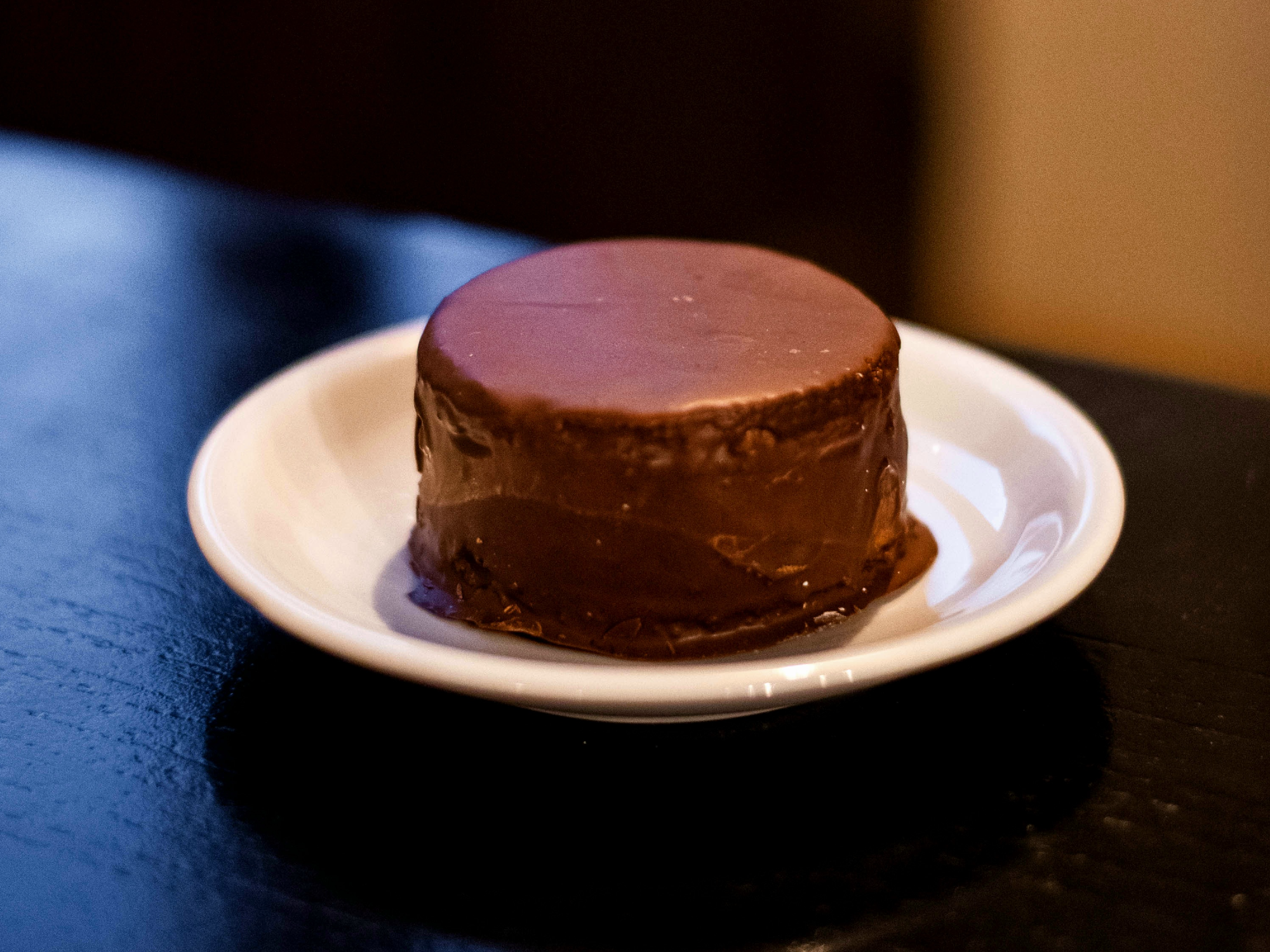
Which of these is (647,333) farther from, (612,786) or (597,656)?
(612,786)

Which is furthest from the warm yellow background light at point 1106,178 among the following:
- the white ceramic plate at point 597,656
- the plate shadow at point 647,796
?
the plate shadow at point 647,796

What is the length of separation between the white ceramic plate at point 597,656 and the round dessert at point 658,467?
34 millimetres

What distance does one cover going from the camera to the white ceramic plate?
803 millimetres

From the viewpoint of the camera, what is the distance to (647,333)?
3.48ft

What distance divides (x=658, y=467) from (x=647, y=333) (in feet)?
0.54

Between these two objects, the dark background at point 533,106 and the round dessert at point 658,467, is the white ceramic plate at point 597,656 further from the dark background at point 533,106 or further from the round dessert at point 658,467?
the dark background at point 533,106

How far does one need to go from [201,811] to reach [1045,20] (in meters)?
2.98

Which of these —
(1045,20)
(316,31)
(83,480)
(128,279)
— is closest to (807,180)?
(1045,20)

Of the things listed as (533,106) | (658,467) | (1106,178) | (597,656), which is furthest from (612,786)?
(533,106)

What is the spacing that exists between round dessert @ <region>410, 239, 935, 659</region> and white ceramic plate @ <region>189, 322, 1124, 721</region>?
34 millimetres

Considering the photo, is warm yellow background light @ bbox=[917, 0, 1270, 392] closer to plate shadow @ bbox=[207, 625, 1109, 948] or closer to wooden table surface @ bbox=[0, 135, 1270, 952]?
wooden table surface @ bbox=[0, 135, 1270, 952]

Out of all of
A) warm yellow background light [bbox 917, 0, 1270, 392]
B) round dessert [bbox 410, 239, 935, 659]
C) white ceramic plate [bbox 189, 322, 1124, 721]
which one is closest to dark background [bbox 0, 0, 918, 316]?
warm yellow background light [bbox 917, 0, 1270, 392]

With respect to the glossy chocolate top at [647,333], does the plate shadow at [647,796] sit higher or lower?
lower

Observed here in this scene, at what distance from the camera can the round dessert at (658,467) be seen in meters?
0.96
